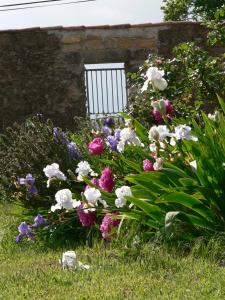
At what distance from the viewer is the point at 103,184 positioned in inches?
183

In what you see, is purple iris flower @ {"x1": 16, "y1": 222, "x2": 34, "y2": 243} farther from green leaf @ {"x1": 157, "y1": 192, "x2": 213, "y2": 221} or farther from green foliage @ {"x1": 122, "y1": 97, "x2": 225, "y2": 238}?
green leaf @ {"x1": 157, "y1": 192, "x2": 213, "y2": 221}

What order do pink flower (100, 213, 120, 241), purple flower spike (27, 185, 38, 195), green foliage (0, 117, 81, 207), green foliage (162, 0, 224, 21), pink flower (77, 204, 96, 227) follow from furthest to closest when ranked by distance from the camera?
green foliage (162, 0, 224, 21)
green foliage (0, 117, 81, 207)
purple flower spike (27, 185, 38, 195)
pink flower (77, 204, 96, 227)
pink flower (100, 213, 120, 241)

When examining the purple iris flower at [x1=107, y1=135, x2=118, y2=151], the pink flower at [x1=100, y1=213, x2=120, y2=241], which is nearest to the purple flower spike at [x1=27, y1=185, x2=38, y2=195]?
the purple iris flower at [x1=107, y1=135, x2=118, y2=151]

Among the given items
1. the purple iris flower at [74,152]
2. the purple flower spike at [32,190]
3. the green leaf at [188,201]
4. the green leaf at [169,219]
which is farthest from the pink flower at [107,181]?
the purple iris flower at [74,152]

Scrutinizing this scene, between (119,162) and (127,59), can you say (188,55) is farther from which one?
(127,59)

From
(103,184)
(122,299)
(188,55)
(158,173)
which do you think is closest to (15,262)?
(103,184)

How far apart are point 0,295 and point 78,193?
7.57 feet

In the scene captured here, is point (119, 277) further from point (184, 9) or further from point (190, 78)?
point (184, 9)

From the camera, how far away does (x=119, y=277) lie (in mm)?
3445

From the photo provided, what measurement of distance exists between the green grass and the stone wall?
769 cm

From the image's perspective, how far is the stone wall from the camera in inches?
471

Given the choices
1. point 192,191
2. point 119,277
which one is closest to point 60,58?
point 192,191

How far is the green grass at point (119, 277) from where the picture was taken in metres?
3.10

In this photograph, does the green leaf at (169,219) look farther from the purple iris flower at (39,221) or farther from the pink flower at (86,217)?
the purple iris flower at (39,221)
